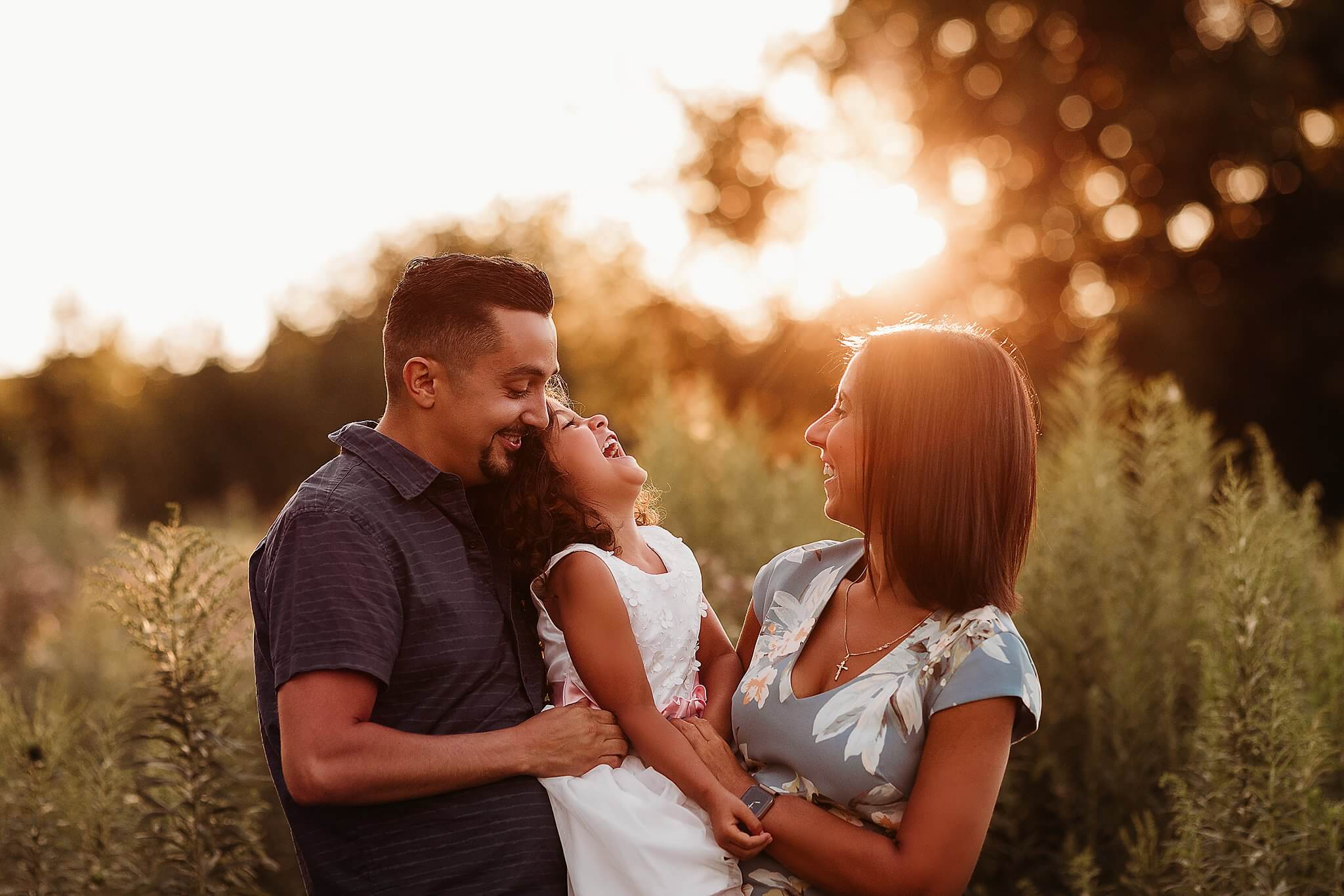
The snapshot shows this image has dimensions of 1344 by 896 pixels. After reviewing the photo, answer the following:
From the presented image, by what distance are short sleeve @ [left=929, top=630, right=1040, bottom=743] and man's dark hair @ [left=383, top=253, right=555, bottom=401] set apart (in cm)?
131

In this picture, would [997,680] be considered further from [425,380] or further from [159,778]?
[159,778]

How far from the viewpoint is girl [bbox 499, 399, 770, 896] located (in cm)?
242

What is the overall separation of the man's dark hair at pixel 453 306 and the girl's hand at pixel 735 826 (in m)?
1.17

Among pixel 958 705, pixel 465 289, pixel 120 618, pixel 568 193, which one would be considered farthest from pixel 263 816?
pixel 568 193

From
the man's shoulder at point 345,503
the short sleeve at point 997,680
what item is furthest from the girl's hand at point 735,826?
the man's shoulder at point 345,503

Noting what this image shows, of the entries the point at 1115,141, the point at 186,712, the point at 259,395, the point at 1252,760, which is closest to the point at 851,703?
the point at 1252,760

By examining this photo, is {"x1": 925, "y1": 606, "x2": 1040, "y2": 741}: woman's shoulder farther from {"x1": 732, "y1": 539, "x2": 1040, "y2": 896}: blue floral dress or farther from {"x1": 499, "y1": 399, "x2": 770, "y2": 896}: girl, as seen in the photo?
{"x1": 499, "y1": 399, "x2": 770, "y2": 896}: girl

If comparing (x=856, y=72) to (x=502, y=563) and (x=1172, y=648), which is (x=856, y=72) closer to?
(x=1172, y=648)

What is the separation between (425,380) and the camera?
2.74 m

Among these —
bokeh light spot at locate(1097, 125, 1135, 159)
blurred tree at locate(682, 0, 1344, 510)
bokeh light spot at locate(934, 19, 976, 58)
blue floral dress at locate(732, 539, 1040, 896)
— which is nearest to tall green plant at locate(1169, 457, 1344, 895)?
blue floral dress at locate(732, 539, 1040, 896)

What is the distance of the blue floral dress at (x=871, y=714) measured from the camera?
226cm

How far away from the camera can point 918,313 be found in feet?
9.80

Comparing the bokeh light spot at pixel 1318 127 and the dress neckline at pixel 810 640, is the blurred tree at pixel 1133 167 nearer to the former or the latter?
the bokeh light spot at pixel 1318 127

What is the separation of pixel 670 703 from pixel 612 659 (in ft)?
0.85
